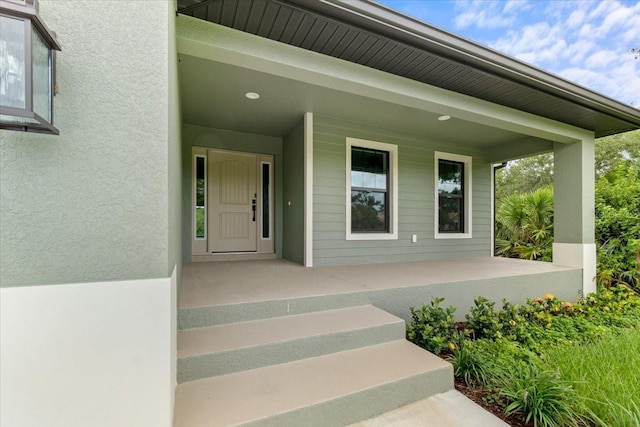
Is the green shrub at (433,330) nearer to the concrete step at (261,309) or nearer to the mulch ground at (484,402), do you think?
the mulch ground at (484,402)

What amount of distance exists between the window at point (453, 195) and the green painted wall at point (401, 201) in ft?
0.54

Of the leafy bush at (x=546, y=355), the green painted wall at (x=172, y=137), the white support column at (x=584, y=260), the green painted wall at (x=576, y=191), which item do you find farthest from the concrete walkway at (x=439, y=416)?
the green painted wall at (x=576, y=191)

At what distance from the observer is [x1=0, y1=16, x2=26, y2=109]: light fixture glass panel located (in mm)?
1119

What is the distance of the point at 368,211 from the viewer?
541cm

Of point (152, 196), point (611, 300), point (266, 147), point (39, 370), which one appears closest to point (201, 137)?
point (266, 147)

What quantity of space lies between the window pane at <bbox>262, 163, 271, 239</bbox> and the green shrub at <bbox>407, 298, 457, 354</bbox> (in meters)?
3.56

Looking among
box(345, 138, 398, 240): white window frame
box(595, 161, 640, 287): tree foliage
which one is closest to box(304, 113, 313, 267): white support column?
box(345, 138, 398, 240): white window frame

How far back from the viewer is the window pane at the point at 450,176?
20.7 feet

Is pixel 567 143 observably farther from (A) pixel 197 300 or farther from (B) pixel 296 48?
(A) pixel 197 300

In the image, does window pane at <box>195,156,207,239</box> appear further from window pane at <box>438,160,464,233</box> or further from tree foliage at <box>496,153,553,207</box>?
tree foliage at <box>496,153,553,207</box>

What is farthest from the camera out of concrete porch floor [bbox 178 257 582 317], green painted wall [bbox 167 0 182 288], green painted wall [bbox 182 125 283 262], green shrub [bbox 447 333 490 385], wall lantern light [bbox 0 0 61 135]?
green painted wall [bbox 182 125 283 262]

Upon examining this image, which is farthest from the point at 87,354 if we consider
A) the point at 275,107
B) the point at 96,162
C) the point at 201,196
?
the point at 201,196

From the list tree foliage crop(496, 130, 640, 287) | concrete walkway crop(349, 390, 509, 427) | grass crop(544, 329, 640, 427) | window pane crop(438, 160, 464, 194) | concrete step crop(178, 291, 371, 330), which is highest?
window pane crop(438, 160, 464, 194)

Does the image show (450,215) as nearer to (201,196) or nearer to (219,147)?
(219,147)
